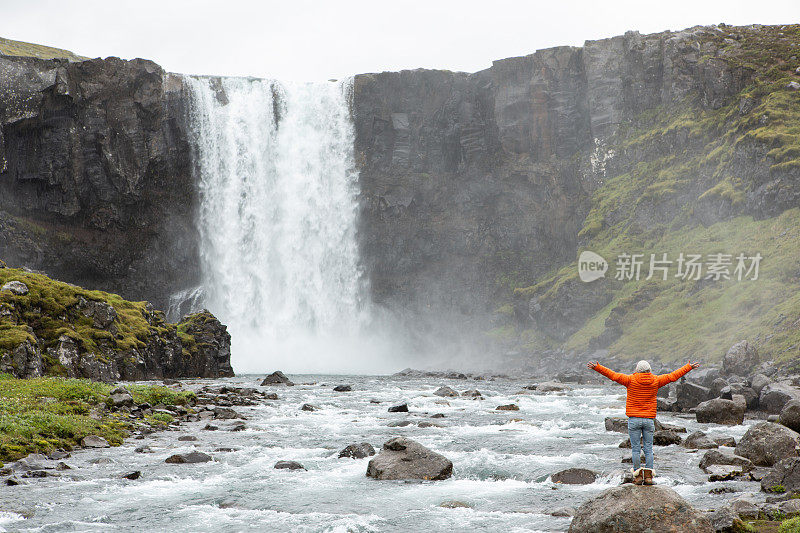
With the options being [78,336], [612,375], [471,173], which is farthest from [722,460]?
[471,173]

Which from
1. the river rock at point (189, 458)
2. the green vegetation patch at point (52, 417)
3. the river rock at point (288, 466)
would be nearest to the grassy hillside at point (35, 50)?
the green vegetation patch at point (52, 417)

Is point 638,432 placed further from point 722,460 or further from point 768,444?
point 768,444

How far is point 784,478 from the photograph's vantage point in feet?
45.1

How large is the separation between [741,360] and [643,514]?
1513 inches

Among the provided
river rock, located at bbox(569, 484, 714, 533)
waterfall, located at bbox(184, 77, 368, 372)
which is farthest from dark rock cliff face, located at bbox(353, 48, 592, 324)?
river rock, located at bbox(569, 484, 714, 533)

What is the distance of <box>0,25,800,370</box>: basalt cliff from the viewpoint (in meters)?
72.8

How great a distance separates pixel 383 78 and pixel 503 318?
1557 inches

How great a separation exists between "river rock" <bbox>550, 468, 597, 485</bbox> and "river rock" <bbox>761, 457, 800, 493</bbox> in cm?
404

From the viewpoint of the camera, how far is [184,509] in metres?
14.6

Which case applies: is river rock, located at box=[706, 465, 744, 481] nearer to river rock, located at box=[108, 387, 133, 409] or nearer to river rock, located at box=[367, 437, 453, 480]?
river rock, located at box=[367, 437, 453, 480]

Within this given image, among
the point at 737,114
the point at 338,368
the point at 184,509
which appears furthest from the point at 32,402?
the point at 737,114

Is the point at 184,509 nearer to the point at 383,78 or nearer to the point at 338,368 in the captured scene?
the point at 338,368

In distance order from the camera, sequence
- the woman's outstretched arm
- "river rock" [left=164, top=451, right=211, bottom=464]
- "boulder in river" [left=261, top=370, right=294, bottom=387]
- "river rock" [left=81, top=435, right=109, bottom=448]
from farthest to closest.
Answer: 1. "boulder in river" [left=261, top=370, right=294, bottom=387]
2. "river rock" [left=81, top=435, right=109, bottom=448]
3. "river rock" [left=164, top=451, right=211, bottom=464]
4. the woman's outstretched arm

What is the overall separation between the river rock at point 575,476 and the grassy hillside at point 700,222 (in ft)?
120
